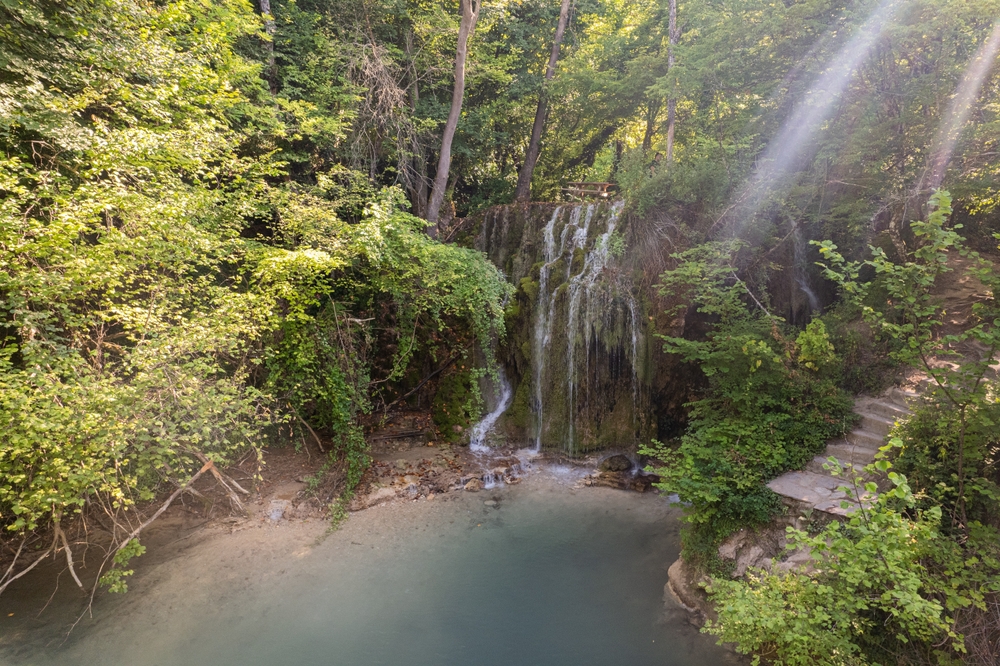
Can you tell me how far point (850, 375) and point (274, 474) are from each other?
Answer: 9423mm

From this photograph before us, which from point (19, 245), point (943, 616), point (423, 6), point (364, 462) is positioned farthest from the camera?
point (423, 6)

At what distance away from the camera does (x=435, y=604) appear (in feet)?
19.1

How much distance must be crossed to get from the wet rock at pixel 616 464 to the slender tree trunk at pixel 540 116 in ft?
26.7

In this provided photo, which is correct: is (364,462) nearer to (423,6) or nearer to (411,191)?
(411,191)

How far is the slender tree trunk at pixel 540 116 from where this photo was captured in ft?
43.5

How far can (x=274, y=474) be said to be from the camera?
8.16 m

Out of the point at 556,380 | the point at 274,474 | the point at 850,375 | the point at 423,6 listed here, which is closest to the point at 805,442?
the point at 850,375

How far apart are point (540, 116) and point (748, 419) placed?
10.7 meters

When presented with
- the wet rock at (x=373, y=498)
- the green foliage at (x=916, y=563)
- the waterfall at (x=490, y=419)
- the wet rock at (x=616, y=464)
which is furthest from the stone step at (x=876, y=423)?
the wet rock at (x=373, y=498)

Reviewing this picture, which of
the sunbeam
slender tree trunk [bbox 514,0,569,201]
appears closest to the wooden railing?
slender tree trunk [bbox 514,0,569,201]

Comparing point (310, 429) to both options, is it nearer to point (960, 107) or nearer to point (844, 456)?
point (844, 456)

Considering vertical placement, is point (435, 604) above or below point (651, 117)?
below

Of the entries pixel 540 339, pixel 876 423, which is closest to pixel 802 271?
pixel 876 423

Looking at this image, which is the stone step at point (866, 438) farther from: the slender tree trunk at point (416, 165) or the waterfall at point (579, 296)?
the slender tree trunk at point (416, 165)
